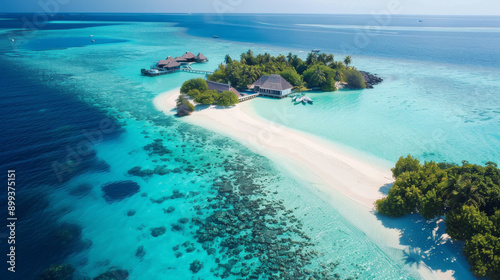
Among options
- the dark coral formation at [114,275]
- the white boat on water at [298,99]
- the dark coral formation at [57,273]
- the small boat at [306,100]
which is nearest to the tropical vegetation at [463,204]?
the dark coral formation at [114,275]

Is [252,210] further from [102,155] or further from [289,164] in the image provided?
[102,155]

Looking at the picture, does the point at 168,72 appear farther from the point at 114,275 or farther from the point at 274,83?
the point at 114,275

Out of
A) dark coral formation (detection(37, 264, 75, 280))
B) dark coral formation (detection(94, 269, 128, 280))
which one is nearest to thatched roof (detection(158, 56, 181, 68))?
dark coral formation (detection(37, 264, 75, 280))

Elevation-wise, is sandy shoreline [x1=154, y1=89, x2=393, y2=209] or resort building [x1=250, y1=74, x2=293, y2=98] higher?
resort building [x1=250, y1=74, x2=293, y2=98]

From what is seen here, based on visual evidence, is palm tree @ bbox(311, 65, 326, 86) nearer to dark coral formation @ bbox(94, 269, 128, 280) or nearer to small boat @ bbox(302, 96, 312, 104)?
small boat @ bbox(302, 96, 312, 104)

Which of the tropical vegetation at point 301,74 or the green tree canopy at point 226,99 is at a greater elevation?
the tropical vegetation at point 301,74

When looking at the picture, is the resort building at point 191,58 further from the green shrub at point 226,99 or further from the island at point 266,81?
the green shrub at point 226,99

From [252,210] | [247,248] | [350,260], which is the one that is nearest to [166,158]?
[252,210]
